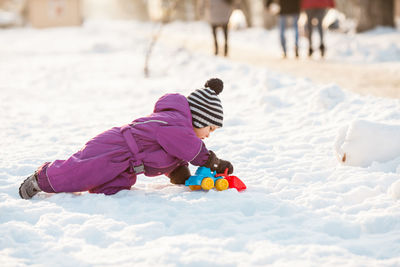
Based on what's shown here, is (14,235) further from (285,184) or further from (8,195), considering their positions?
(285,184)

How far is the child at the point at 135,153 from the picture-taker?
10.6ft

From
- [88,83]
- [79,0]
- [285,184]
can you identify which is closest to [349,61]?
[88,83]

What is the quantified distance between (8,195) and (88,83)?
6213 millimetres

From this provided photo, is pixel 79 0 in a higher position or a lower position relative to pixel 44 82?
higher

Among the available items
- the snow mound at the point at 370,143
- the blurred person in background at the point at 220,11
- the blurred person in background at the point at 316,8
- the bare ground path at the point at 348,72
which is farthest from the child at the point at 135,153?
the blurred person in background at the point at 220,11

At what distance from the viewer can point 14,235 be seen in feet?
8.80

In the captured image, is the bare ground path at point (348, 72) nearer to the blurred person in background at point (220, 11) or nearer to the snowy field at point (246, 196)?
the snowy field at point (246, 196)

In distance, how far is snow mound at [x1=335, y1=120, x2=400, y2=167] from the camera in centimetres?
372

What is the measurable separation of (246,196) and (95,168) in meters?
1.05

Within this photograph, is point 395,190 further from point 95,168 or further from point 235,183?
point 95,168

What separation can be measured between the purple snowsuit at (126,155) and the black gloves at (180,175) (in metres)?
0.20

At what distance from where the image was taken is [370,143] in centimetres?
375

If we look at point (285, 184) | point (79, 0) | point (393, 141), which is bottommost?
point (285, 184)

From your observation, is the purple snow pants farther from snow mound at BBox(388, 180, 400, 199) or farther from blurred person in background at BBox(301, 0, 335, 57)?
blurred person in background at BBox(301, 0, 335, 57)
